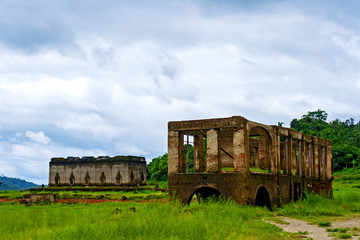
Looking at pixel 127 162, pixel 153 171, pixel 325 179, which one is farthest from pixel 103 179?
pixel 325 179

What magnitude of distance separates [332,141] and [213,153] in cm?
5265

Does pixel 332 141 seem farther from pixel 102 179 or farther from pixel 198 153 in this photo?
pixel 198 153

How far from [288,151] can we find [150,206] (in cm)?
1099

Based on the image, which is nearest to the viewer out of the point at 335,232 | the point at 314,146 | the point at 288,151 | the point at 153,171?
the point at 335,232

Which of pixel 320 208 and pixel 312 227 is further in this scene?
pixel 320 208

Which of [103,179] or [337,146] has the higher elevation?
[337,146]

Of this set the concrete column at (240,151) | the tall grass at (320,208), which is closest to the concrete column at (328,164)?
the tall grass at (320,208)

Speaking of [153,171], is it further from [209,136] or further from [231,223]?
[231,223]

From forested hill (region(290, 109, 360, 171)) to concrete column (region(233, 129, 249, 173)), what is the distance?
46771mm

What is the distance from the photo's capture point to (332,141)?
2655 inches

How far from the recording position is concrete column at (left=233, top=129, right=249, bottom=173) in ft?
63.5

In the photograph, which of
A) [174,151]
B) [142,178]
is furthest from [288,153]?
[142,178]

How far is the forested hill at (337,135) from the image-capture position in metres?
63.4

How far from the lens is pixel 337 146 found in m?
65.1
